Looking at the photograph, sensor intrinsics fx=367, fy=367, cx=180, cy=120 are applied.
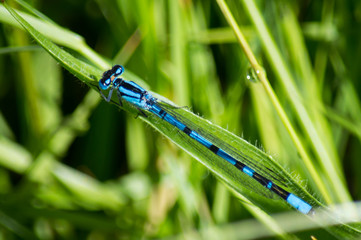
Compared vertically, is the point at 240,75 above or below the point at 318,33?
below

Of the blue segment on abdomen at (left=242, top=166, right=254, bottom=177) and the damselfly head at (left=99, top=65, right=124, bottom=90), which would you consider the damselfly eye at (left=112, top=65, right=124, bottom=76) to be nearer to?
the damselfly head at (left=99, top=65, right=124, bottom=90)

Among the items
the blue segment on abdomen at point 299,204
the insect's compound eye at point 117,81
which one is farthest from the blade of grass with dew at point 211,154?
the insect's compound eye at point 117,81

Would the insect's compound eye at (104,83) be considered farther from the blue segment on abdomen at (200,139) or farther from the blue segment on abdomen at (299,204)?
the blue segment on abdomen at (299,204)

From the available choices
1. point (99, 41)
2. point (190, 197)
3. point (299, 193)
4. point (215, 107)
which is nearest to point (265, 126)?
point (215, 107)

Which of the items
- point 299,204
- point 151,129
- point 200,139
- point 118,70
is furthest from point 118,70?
point 299,204

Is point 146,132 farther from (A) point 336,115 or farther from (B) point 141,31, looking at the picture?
(A) point 336,115

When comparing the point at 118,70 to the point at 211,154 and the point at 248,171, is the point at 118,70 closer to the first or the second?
the point at 211,154
